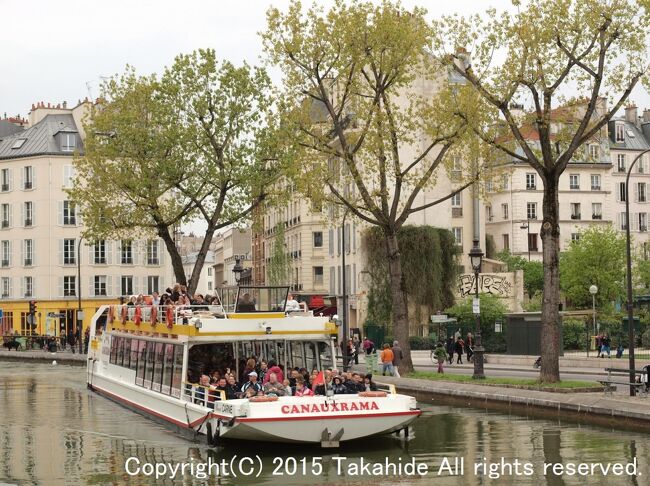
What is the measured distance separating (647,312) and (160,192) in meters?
24.4

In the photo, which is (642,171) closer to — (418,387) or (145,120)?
(145,120)

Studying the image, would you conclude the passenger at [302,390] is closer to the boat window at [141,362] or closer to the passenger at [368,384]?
the passenger at [368,384]

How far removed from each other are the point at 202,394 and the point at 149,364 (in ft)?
21.7

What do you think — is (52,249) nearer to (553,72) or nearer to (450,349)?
(450,349)

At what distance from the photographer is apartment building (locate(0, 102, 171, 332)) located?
286 ft

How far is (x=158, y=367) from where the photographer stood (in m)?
29.4

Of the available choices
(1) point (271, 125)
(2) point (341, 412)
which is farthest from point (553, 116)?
(1) point (271, 125)

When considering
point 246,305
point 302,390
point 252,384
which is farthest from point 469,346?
point 252,384

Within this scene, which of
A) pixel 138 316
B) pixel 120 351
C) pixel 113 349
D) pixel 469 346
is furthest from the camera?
pixel 469 346

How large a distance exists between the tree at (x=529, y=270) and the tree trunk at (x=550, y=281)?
171 feet

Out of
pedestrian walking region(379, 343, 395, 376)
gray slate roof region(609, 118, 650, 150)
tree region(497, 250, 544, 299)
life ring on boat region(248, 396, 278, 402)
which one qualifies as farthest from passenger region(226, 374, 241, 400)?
gray slate roof region(609, 118, 650, 150)

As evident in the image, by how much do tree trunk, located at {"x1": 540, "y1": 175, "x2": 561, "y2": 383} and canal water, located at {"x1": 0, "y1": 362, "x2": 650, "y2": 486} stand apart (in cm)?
366

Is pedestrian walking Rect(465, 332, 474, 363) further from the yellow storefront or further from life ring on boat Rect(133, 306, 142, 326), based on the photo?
the yellow storefront

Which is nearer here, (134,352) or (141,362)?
(141,362)
